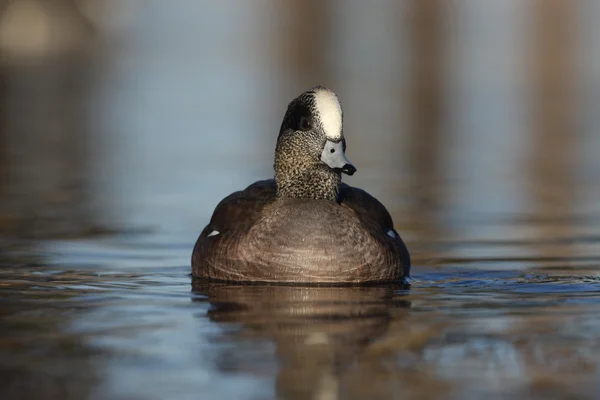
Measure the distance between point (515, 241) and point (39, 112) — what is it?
1809cm

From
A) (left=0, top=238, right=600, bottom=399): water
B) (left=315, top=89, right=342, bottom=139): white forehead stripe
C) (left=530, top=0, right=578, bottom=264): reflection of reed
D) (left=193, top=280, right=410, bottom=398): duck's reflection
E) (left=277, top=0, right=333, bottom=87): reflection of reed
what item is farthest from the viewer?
(left=277, top=0, right=333, bottom=87): reflection of reed

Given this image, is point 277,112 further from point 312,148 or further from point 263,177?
point 312,148

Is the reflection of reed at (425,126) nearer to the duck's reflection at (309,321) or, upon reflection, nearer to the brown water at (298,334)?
the brown water at (298,334)

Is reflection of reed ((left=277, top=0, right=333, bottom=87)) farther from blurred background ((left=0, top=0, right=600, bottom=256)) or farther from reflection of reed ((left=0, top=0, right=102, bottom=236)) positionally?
reflection of reed ((left=0, top=0, right=102, bottom=236))

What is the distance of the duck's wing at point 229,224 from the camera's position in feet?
32.7

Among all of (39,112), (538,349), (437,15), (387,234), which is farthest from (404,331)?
(437,15)

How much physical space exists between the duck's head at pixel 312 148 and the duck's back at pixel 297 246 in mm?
184

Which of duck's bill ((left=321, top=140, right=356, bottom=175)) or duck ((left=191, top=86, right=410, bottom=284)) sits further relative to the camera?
duck's bill ((left=321, top=140, right=356, bottom=175))

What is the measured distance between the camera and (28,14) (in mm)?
49969

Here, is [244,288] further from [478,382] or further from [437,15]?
[437,15]

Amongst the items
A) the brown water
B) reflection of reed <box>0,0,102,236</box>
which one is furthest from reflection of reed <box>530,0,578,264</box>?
reflection of reed <box>0,0,102,236</box>

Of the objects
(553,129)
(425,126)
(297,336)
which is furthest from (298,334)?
(425,126)

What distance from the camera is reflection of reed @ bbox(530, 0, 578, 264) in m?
14.2

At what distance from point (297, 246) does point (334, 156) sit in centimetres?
77
